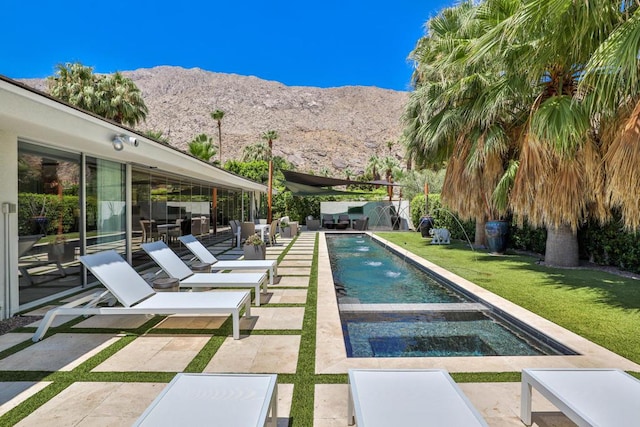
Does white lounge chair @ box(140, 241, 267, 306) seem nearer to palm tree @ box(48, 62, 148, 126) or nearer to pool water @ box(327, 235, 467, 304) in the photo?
pool water @ box(327, 235, 467, 304)

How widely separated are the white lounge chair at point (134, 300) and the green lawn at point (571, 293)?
Answer: 4535 mm

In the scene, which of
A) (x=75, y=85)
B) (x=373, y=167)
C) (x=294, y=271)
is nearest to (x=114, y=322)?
(x=294, y=271)

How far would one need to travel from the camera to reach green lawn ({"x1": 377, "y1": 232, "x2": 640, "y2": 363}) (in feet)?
15.8

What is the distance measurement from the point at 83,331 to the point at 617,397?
224 inches

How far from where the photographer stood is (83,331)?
4.94 metres

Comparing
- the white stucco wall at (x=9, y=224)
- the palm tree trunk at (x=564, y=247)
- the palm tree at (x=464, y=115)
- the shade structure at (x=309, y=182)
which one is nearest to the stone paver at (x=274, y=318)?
the white stucco wall at (x=9, y=224)

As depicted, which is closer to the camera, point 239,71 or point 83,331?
point 83,331

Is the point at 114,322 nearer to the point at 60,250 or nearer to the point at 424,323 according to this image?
the point at 60,250

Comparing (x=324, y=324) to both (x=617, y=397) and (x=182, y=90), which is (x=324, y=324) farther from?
(x=182, y=90)

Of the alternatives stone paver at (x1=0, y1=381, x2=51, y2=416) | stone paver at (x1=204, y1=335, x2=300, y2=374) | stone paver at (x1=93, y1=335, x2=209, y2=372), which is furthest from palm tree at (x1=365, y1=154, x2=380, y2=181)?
stone paver at (x1=0, y1=381, x2=51, y2=416)

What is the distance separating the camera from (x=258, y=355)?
4125 millimetres

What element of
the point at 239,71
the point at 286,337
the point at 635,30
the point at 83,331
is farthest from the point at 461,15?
the point at 239,71

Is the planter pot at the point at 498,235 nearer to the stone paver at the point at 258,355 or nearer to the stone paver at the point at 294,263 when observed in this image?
the stone paver at the point at 294,263

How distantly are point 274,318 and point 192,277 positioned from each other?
196 cm
